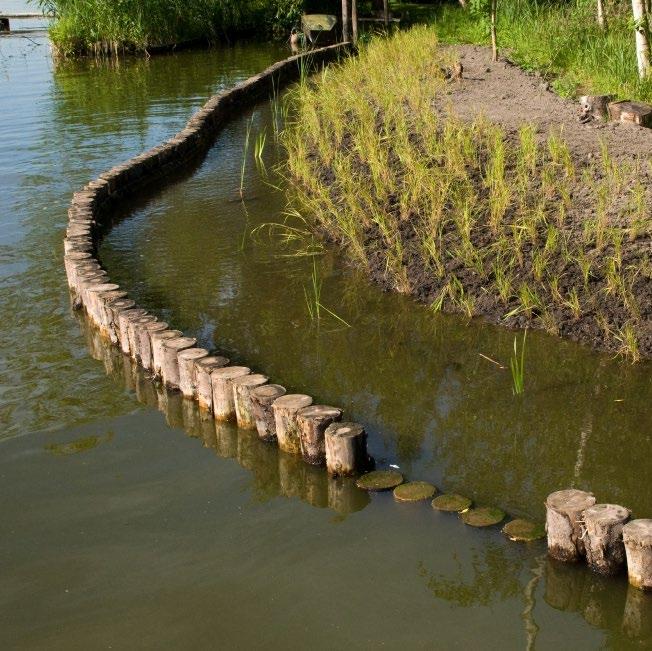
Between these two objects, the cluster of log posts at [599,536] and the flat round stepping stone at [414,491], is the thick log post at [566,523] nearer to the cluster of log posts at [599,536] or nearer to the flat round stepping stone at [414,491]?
the cluster of log posts at [599,536]

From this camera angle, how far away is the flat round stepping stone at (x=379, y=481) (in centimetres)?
504

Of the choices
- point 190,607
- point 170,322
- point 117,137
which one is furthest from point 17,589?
Answer: point 117,137

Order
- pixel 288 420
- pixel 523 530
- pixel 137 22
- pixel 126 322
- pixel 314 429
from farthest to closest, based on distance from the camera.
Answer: pixel 137 22 < pixel 126 322 < pixel 288 420 < pixel 314 429 < pixel 523 530

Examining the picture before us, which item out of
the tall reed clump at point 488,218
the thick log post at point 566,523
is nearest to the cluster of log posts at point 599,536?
the thick log post at point 566,523

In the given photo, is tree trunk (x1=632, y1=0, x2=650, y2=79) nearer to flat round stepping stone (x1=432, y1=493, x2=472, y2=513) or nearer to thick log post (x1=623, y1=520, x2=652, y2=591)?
flat round stepping stone (x1=432, y1=493, x2=472, y2=513)

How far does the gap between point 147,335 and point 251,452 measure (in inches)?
50.9

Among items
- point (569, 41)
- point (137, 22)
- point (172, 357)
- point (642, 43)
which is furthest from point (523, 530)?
point (137, 22)

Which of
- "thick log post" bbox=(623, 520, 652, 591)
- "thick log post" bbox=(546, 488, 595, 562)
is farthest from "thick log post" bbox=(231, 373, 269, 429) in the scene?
"thick log post" bbox=(623, 520, 652, 591)

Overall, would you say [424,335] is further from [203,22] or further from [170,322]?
[203,22]

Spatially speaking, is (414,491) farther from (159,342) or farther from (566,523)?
(159,342)

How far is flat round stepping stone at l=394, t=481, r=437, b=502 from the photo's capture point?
4902mm

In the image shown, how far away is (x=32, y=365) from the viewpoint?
6641 millimetres

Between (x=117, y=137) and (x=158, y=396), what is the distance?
8079mm

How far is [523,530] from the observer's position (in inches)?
181
